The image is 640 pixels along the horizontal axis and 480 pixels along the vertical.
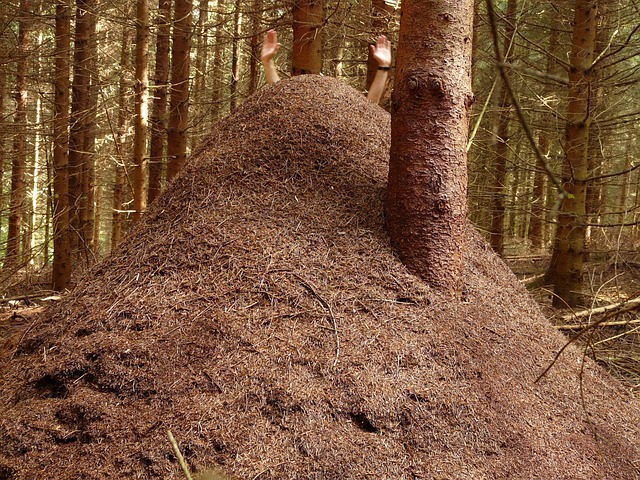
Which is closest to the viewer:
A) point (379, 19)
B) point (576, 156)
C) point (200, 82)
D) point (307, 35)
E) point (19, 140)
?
point (576, 156)

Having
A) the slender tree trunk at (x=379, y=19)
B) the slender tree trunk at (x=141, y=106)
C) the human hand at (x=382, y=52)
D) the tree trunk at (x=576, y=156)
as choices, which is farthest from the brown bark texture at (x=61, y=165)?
the tree trunk at (x=576, y=156)

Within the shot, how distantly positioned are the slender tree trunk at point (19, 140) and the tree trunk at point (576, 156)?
5.79 metres

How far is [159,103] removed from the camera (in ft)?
33.4

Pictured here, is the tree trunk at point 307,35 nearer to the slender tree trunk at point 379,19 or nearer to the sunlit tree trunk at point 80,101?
the slender tree trunk at point 379,19

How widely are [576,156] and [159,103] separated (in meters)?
7.23

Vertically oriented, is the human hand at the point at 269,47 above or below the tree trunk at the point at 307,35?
below

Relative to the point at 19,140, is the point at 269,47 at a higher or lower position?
A: higher

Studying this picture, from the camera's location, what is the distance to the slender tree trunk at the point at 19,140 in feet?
17.9

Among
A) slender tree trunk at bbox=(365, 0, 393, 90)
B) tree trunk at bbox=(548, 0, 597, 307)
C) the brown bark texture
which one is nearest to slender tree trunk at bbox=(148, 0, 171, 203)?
the brown bark texture

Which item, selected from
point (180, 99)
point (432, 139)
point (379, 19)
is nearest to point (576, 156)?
point (379, 19)

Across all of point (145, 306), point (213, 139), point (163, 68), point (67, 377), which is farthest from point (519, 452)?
point (163, 68)

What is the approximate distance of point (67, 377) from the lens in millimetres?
2738

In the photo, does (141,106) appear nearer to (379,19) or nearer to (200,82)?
(379,19)

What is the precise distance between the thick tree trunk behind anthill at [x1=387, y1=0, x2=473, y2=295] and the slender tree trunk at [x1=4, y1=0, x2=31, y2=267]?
3.21m
